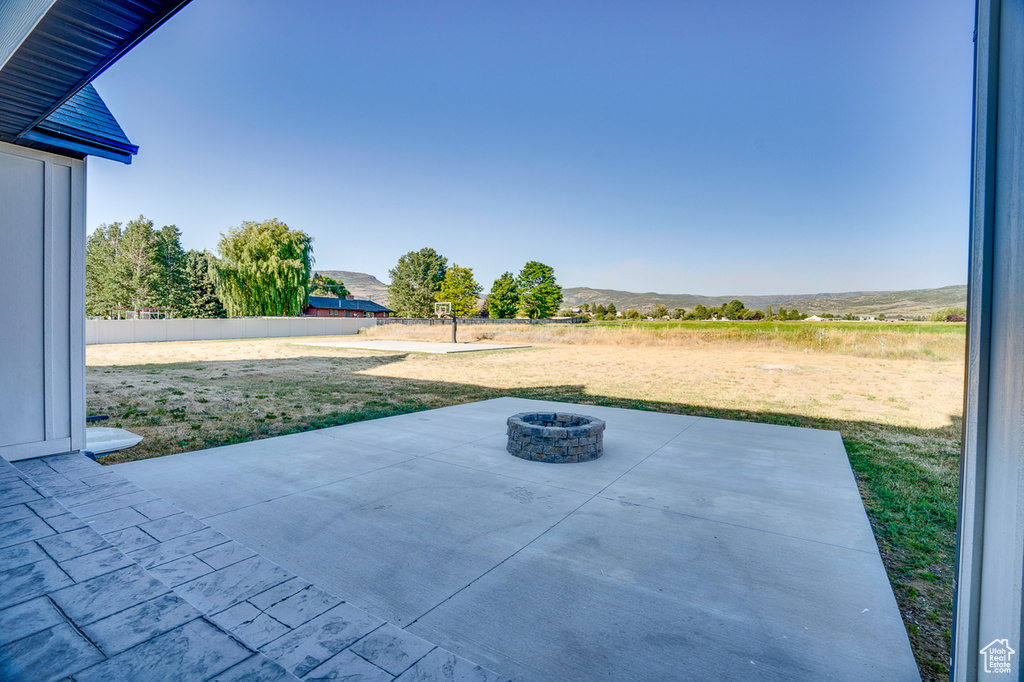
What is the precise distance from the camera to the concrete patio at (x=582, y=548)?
191cm

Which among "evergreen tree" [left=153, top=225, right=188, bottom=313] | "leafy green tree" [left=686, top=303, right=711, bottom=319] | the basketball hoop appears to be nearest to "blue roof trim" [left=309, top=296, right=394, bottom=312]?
the basketball hoop

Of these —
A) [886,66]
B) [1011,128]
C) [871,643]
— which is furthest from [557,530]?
[886,66]

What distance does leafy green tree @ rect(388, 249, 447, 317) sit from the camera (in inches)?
2231

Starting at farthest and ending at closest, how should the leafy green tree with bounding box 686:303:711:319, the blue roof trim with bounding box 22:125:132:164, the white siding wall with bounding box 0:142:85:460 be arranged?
1. the leafy green tree with bounding box 686:303:711:319
2. the white siding wall with bounding box 0:142:85:460
3. the blue roof trim with bounding box 22:125:132:164

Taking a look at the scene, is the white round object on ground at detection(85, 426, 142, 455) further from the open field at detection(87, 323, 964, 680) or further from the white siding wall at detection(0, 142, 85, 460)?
the white siding wall at detection(0, 142, 85, 460)

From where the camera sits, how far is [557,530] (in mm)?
3027

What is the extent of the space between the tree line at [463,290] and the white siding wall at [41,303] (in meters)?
50.3

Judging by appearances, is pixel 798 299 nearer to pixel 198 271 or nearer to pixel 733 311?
pixel 733 311

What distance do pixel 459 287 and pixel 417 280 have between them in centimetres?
619

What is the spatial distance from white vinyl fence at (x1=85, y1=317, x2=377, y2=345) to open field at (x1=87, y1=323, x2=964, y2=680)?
328 inches

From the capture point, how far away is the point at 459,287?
54969 millimetres

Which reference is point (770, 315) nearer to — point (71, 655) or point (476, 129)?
point (476, 129)

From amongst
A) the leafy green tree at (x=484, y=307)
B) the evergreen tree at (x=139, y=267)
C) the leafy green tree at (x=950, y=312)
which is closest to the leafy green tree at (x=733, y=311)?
the leafy green tree at (x=484, y=307)

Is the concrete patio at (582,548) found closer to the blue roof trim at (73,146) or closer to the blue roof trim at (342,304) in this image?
the blue roof trim at (73,146)
